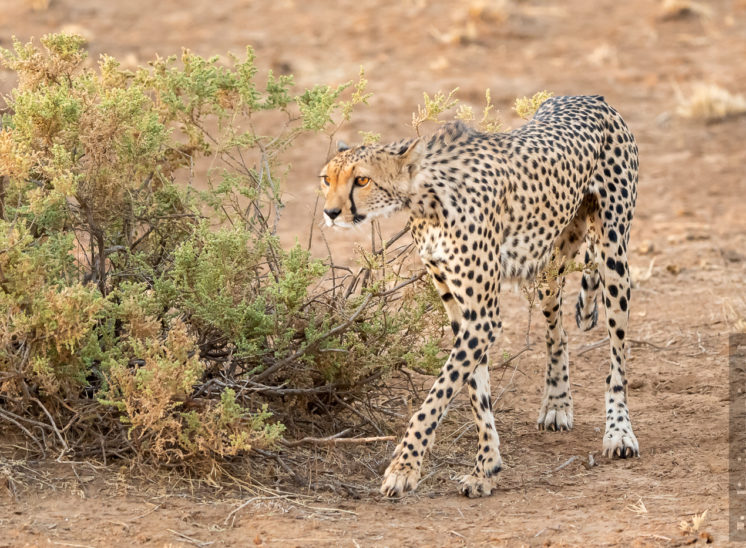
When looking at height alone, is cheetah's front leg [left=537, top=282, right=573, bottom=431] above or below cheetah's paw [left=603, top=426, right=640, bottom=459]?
above

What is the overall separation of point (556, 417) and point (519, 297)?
2446 mm

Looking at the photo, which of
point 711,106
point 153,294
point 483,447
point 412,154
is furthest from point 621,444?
point 711,106

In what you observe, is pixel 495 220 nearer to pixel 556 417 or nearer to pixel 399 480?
pixel 399 480

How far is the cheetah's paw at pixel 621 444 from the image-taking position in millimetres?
5422

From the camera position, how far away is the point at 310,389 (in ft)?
17.1

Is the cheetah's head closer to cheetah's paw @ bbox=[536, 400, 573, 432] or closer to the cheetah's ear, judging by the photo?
the cheetah's ear

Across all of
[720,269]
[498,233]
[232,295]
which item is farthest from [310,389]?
[720,269]

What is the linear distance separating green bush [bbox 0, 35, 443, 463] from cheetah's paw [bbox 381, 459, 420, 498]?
1.73ft

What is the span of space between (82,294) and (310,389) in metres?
1.21

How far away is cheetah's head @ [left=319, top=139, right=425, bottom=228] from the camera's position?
4.52m

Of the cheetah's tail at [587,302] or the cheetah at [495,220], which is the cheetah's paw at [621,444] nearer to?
the cheetah at [495,220]

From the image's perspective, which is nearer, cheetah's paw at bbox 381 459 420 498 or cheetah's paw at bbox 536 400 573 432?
cheetah's paw at bbox 381 459 420 498

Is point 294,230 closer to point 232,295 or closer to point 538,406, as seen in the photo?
point 538,406

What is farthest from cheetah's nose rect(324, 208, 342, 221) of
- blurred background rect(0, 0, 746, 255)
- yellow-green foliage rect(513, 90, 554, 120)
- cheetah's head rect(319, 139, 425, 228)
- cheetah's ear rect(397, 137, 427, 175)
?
blurred background rect(0, 0, 746, 255)
